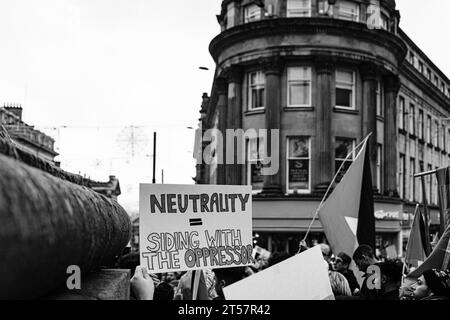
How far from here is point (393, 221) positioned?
29984 mm

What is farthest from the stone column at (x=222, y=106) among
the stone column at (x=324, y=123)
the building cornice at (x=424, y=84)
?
the building cornice at (x=424, y=84)

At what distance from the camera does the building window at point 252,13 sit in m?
29.1

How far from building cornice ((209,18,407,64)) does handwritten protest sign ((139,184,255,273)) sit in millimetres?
24451

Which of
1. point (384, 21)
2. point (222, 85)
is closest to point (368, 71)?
point (384, 21)

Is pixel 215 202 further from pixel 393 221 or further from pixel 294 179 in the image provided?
pixel 393 221

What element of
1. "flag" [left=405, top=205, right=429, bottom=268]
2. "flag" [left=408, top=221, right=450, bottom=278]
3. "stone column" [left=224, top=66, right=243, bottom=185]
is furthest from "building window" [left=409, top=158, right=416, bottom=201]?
"flag" [left=408, top=221, right=450, bottom=278]

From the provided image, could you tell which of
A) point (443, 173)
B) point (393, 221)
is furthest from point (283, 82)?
point (443, 173)

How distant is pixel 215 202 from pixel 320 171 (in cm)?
2395

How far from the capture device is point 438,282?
4523 millimetres

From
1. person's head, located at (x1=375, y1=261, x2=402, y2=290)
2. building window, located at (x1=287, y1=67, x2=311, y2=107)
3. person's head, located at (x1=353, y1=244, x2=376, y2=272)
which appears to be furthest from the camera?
building window, located at (x1=287, y1=67, x2=311, y2=107)

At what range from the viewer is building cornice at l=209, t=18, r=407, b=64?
27.6 m

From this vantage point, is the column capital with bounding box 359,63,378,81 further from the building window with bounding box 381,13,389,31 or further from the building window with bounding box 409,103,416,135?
the building window with bounding box 409,103,416,135

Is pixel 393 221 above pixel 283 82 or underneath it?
underneath

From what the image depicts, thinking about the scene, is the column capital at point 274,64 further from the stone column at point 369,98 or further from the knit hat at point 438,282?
the knit hat at point 438,282
